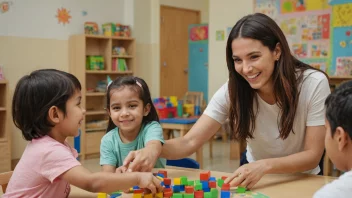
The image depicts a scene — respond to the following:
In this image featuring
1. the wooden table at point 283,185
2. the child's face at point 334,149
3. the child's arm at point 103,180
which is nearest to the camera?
the child's face at point 334,149

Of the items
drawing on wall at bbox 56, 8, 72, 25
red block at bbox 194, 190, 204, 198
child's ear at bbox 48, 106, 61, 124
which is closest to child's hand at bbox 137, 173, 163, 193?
red block at bbox 194, 190, 204, 198

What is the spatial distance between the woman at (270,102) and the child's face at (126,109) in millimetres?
198

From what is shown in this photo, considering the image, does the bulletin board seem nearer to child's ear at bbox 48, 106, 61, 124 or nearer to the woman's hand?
the woman's hand

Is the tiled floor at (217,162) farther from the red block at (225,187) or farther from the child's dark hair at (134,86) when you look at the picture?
the red block at (225,187)

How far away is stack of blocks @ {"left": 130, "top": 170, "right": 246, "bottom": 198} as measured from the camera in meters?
1.47

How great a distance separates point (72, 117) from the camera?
1.50m

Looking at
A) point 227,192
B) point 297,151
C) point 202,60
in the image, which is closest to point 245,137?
point 297,151

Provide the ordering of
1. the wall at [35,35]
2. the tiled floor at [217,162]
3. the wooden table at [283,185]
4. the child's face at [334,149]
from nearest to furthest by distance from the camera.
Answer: the child's face at [334,149], the wooden table at [283,185], the tiled floor at [217,162], the wall at [35,35]

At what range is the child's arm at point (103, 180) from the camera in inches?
52.7

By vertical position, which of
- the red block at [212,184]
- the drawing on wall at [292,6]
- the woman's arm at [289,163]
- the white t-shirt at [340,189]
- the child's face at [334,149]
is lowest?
the red block at [212,184]

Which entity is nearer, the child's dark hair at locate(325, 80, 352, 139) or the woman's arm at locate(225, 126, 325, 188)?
the child's dark hair at locate(325, 80, 352, 139)

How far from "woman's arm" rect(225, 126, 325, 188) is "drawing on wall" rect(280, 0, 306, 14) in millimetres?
4428

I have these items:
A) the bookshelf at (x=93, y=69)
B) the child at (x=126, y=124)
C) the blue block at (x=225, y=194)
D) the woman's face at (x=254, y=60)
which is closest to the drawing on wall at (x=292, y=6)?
the bookshelf at (x=93, y=69)

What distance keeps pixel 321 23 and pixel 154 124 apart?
4330mm
